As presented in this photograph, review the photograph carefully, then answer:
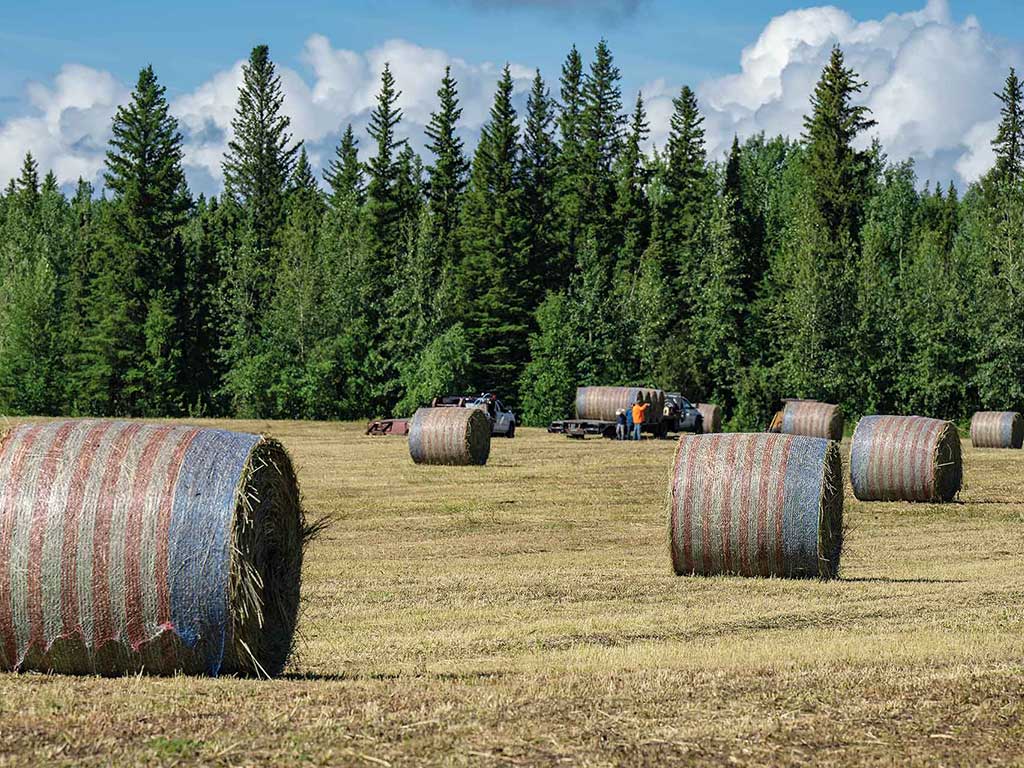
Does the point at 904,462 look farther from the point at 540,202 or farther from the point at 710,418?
the point at 540,202

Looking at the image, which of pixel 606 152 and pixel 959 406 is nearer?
pixel 959 406

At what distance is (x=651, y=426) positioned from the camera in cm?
5284

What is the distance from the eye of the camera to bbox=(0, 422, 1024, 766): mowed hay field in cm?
742

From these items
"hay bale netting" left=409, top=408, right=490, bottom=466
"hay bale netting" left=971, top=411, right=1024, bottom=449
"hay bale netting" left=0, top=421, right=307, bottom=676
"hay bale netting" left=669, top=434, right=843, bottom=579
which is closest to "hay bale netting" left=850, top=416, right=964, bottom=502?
"hay bale netting" left=669, top=434, right=843, bottom=579

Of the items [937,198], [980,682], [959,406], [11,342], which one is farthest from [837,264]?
[980,682]

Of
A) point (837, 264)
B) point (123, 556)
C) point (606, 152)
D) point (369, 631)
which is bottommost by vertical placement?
point (369, 631)

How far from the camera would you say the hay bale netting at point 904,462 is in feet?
87.9

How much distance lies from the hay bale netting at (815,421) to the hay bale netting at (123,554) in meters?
41.6

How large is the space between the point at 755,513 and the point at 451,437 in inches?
799

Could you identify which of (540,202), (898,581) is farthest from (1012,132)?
(898,581)

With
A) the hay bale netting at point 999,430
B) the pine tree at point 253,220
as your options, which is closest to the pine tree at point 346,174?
the pine tree at point 253,220

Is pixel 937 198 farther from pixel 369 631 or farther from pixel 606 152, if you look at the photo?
pixel 369 631

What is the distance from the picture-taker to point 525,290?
76125 mm

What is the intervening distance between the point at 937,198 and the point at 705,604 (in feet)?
375
